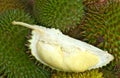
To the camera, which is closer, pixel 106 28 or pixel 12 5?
pixel 106 28

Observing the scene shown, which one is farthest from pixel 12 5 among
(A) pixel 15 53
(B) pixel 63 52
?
(B) pixel 63 52

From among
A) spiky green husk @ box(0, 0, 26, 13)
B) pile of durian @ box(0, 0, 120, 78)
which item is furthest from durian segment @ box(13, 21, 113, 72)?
spiky green husk @ box(0, 0, 26, 13)

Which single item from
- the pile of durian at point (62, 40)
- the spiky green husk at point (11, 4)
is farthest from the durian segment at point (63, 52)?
the spiky green husk at point (11, 4)

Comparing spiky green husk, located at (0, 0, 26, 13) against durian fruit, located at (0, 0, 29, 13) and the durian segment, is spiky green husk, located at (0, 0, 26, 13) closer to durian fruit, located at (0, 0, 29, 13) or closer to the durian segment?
durian fruit, located at (0, 0, 29, 13)

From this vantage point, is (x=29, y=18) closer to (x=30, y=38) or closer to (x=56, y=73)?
(x=30, y=38)

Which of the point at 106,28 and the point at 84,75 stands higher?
the point at 106,28

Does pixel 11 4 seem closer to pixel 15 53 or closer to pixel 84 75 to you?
pixel 15 53

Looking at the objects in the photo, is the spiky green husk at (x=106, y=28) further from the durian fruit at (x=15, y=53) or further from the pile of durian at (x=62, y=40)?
the durian fruit at (x=15, y=53)

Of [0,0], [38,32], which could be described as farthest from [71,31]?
[0,0]
